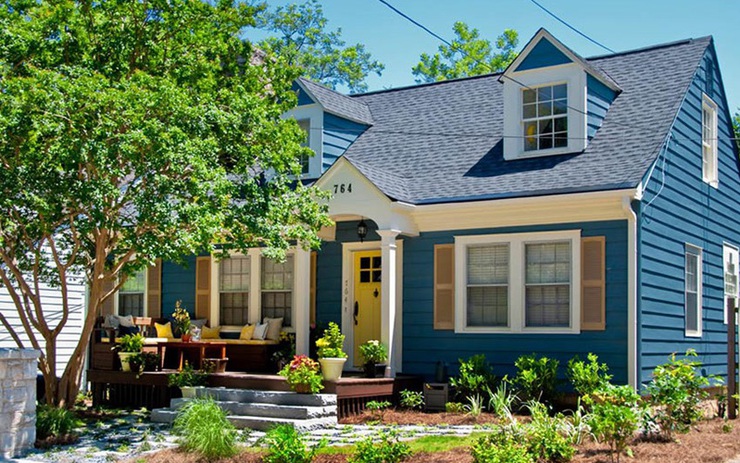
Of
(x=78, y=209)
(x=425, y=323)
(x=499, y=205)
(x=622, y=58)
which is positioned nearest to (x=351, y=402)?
(x=425, y=323)

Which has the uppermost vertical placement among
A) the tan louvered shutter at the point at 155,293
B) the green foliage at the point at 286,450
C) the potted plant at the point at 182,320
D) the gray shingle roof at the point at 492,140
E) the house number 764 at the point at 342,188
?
the gray shingle roof at the point at 492,140

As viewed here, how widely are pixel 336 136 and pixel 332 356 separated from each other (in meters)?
5.59

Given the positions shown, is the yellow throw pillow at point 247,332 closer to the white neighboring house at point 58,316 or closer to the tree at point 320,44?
the white neighboring house at point 58,316

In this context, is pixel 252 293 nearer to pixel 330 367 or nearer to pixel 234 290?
pixel 234 290

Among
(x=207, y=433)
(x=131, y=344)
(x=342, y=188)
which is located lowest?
(x=207, y=433)

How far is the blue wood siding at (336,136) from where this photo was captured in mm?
17734

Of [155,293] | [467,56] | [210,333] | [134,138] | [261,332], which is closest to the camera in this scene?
[134,138]

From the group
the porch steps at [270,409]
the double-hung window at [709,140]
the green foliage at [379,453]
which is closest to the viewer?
the green foliage at [379,453]

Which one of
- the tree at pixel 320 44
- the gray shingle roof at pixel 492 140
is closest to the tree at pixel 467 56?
the tree at pixel 320 44

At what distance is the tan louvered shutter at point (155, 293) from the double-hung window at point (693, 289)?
32.2 feet

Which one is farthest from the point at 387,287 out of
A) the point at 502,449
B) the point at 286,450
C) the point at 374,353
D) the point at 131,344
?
the point at 502,449

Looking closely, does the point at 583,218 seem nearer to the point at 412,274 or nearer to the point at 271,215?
the point at 412,274

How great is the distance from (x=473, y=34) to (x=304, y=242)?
25.2m

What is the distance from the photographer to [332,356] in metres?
13.8
